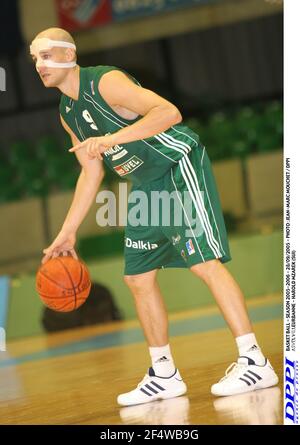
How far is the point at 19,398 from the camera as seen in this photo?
548cm

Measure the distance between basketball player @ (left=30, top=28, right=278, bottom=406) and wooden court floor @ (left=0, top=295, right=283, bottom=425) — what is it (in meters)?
0.15

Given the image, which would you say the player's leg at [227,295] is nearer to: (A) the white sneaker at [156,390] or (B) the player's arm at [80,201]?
(A) the white sneaker at [156,390]

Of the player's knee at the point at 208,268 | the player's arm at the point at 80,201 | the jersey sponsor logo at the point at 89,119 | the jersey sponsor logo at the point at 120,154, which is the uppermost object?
the jersey sponsor logo at the point at 89,119

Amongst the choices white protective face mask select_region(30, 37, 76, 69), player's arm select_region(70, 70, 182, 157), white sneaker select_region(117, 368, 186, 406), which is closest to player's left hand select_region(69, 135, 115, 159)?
player's arm select_region(70, 70, 182, 157)

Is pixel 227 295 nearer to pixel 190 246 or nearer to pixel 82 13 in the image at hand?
pixel 190 246

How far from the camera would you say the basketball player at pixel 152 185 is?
14.7 ft

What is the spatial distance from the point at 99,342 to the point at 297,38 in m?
4.76

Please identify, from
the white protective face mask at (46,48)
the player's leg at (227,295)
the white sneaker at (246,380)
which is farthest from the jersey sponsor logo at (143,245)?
the white protective face mask at (46,48)

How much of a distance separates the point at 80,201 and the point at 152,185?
0.42m

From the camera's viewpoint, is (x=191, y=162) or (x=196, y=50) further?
(x=196, y=50)

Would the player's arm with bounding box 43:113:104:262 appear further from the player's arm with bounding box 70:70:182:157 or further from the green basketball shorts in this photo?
the player's arm with bounding box 70:70:182:157
